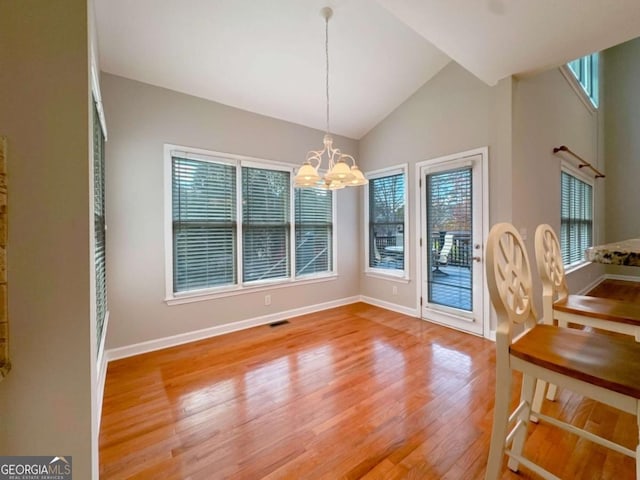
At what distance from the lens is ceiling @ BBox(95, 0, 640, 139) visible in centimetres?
202

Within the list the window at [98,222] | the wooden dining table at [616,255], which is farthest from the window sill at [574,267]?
the window at [98,222]

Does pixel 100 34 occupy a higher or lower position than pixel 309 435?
higher

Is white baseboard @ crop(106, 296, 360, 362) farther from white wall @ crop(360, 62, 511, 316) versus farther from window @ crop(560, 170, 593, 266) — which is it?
window @ crop(560, 170, 593, 266)

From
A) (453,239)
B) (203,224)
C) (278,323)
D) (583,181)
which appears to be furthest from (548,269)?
(583,181)

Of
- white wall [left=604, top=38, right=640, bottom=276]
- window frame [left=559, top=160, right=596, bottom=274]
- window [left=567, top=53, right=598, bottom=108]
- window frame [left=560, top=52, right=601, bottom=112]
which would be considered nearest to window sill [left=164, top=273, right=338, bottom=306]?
window frame [left=559, top=160, right=596, bottom=274]

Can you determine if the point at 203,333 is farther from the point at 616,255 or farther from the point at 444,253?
the point at 616,255

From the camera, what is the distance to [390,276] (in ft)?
13.3

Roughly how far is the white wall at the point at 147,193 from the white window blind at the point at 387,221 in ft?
6.44

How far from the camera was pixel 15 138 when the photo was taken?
90cm

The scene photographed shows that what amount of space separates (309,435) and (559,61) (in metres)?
3.63

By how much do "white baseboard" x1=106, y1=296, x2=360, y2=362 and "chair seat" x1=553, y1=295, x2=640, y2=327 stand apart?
112 inches

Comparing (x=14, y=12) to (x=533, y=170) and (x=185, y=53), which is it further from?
(x=533, y=170)

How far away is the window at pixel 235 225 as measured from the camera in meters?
2.97

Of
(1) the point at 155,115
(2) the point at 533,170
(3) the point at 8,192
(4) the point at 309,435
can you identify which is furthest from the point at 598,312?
(1) the point at 155,115
